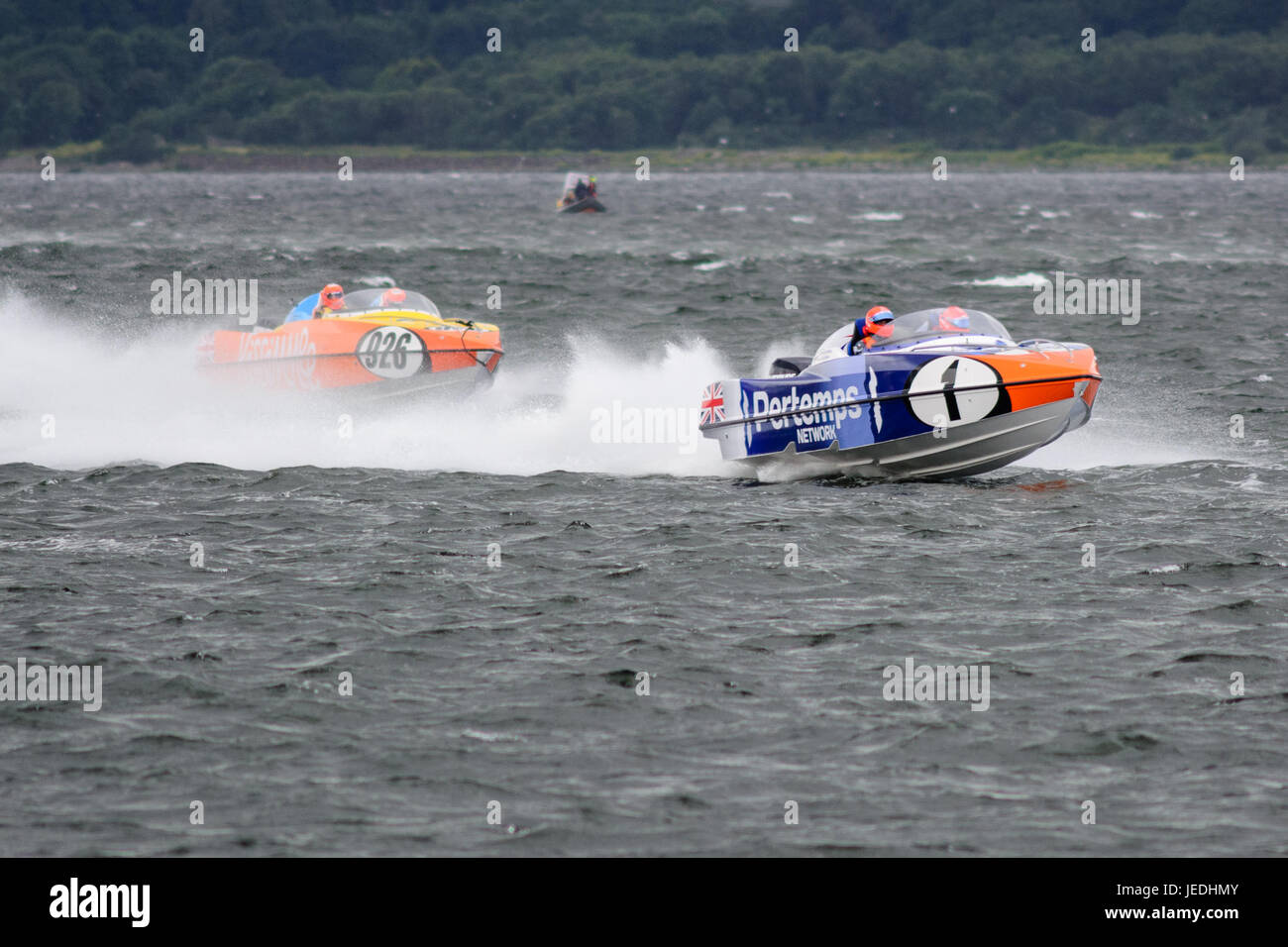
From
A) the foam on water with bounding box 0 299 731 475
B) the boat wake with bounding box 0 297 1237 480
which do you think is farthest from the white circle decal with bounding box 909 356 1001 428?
the foam on water with bounding box 0 299 731 475

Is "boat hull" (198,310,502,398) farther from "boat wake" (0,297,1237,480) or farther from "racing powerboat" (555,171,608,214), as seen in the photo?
"racing powerboat" (555,171,608,214)

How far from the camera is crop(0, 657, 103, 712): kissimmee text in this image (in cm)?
921

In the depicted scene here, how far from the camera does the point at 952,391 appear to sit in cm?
1478

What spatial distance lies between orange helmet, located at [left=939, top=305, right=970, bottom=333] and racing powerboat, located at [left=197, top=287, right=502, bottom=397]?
19.5ft

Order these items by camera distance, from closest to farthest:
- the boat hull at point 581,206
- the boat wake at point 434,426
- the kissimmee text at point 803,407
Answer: the kissimmee text at point 803,407 < the boat wake at point 434,426 < the boat hull at point 581,206

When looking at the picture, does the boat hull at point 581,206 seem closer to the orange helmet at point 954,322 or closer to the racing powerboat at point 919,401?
the racing powerboat at point 919,401

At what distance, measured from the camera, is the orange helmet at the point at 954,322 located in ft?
49.5

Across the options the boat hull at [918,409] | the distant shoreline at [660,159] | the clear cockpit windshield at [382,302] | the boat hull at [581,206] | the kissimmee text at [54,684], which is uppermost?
the distant shoreline at [660,159]

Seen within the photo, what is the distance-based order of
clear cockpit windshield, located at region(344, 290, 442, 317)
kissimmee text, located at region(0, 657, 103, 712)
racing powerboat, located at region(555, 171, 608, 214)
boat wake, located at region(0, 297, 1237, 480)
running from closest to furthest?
1. kissimmee text, located at region(0, 657, 103, 712)
2. boat wake, located at region(0, 297, 1237, 480)
3. clear cockpit windshield, located at region(344, 290, 442, 317)
4. racing powerboat, located at region(555, 171, 608, 214)

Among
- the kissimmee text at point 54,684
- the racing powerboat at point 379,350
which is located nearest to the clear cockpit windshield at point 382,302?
the racing powerboat at point 379,350

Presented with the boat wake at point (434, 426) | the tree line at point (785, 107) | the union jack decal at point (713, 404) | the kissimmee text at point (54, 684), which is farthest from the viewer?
the tree line at point (785, 107)

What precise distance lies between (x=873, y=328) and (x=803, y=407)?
103 cm
